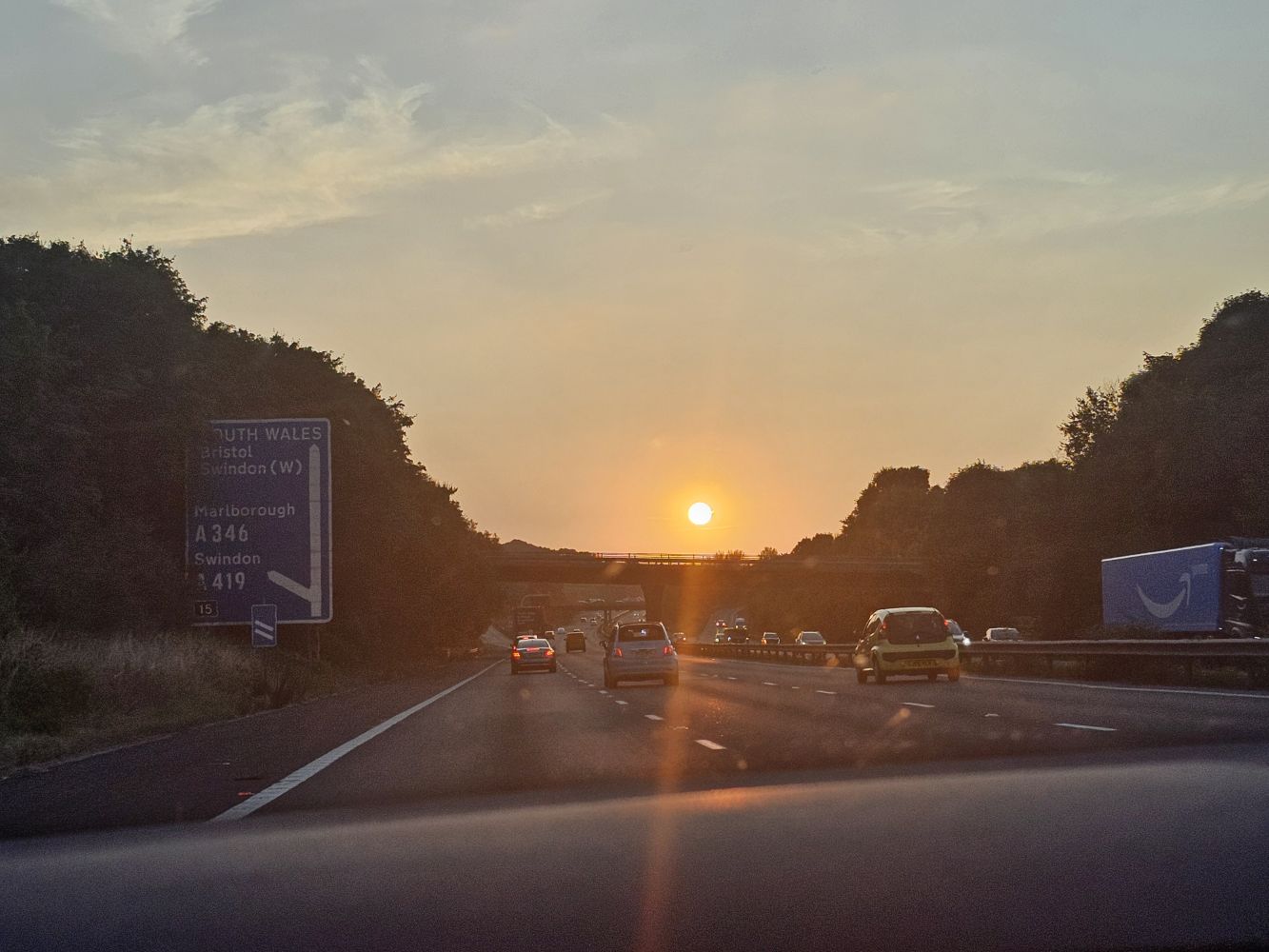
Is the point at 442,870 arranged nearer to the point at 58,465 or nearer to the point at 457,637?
the point at 58,465

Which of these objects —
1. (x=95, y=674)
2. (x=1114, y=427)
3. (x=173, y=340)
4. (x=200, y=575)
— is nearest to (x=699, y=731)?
(x=95, y=674)

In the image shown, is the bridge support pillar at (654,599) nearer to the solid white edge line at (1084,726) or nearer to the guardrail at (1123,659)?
the guardrail at (1123,659)

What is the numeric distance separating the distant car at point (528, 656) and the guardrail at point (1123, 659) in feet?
60.1

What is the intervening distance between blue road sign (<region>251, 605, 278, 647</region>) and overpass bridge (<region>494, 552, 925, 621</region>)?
75.3 m

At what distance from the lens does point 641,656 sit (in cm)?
3841

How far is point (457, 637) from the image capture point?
113562 mm

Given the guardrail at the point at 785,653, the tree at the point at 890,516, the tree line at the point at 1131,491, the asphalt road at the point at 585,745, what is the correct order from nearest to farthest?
the asphalt road at the point at 585,745
the guardrail at the point at 785,653
the tree line at the point at 1131,491
the tree at the point at 890,516

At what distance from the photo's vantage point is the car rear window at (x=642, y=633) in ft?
128

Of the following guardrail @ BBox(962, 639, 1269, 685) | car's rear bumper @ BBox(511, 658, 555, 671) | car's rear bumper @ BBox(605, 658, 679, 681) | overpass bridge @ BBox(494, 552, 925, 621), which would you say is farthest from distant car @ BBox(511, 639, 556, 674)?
overpass bridge @ BBox(494, 552, 925, 621)

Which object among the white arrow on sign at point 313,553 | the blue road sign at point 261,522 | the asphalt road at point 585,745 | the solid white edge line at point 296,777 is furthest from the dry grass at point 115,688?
the solid white edge line at point 296,777

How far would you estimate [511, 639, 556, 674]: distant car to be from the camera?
5931 cm

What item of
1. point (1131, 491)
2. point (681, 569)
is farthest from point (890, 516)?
point (1131, 491)

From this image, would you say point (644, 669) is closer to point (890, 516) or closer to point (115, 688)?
point (115, 688)

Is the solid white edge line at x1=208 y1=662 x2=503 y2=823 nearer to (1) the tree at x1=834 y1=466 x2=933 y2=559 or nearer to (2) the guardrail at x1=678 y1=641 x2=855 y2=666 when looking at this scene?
(2) the guardrail at x1=678 y1=641 x2=855 y2=666
